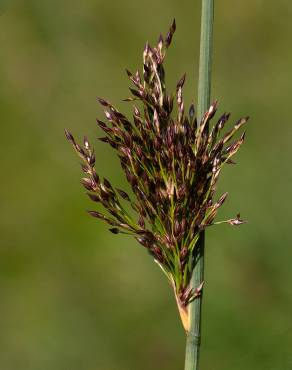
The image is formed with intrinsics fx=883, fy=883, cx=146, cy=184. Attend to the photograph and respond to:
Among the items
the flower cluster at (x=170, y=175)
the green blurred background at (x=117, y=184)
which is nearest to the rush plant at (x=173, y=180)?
the flower cluster at (x=170, y=175)

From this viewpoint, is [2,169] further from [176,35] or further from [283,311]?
[283,311]

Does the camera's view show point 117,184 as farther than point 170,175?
Yes

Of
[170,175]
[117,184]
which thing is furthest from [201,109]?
[117,184]

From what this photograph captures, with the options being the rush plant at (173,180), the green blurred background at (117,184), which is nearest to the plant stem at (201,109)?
the rush plant at (173,180)

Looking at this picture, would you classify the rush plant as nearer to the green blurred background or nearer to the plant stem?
the plant stem

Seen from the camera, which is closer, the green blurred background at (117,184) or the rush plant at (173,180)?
the rush plant at (173,180)

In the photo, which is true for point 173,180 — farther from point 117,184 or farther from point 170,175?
point 117,184

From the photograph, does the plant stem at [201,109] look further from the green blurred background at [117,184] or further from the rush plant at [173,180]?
the green blurred background at [117,184]

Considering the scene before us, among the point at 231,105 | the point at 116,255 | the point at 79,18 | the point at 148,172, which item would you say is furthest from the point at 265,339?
the point at 148,172
